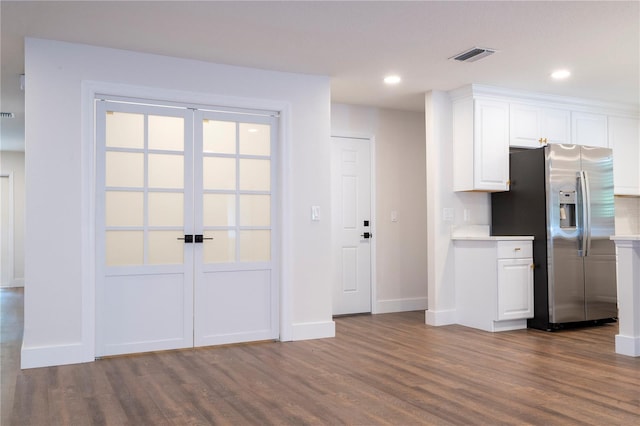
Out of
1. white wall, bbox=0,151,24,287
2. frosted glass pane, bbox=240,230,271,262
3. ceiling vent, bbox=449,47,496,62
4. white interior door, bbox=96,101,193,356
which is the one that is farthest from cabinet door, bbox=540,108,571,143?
white wall, bbox=0,151,24,287

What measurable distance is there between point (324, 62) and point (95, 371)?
3.01 m

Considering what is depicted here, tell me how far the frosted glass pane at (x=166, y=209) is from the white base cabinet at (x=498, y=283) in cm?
285

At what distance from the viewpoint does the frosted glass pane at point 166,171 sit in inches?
173

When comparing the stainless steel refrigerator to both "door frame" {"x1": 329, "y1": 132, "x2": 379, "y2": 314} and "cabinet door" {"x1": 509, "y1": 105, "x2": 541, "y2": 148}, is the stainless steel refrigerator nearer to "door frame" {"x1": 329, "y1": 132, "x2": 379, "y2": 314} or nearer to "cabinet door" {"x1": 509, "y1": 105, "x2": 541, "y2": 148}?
"cabinet door" {"x1": 509, "y1": 105, "x2": 541, "y2": 148}

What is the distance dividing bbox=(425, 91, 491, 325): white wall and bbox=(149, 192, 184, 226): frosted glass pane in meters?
2.57

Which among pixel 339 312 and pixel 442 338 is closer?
pixel 442 338

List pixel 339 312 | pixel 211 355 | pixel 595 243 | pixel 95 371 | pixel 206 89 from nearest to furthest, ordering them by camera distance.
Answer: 1. pixel 95 371
2. pixel 211 355
3. pixel 206 89
4. pixel 595 243
5. pixel 339 312

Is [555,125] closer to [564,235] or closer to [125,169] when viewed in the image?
[564,235]

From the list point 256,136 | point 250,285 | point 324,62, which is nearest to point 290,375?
point 250,285

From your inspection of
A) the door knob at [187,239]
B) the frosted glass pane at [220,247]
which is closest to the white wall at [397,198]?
the frosted glass pane at [220,247]

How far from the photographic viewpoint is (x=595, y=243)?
5414mm

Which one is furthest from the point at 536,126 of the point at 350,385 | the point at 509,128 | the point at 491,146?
the point at 350,385

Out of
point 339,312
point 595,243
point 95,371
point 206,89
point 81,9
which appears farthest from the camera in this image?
point 339,312

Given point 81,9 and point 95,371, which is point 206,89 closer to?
point 81,9
